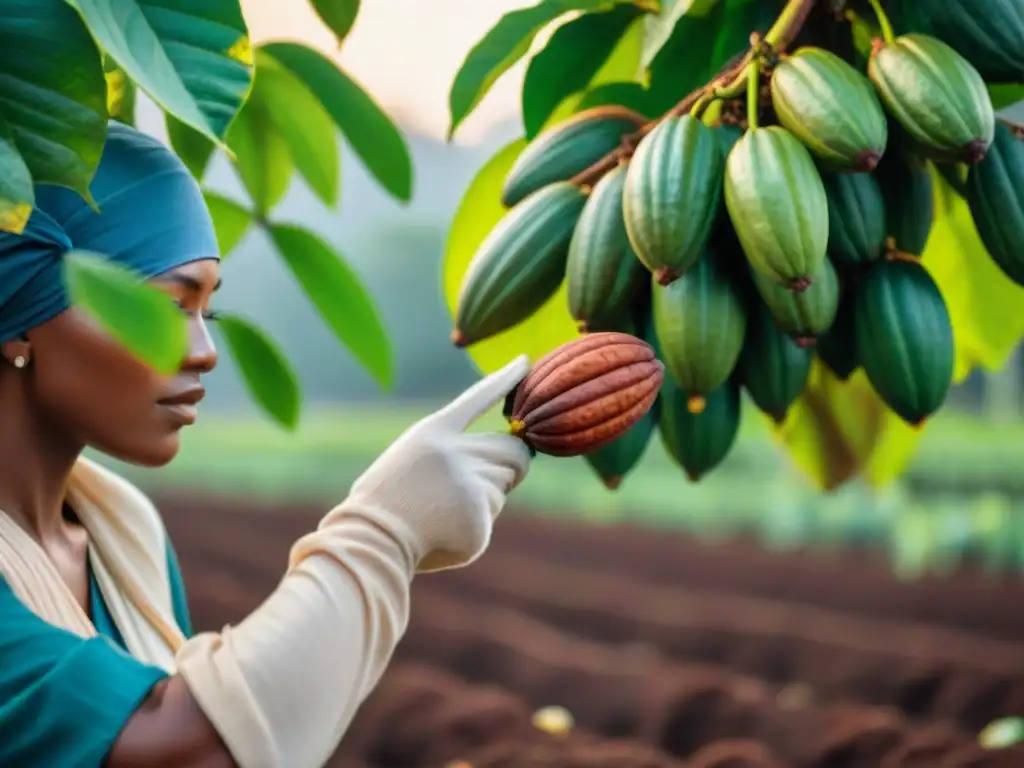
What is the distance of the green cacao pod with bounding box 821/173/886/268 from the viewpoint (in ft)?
2.54

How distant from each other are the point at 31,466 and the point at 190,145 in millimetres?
271

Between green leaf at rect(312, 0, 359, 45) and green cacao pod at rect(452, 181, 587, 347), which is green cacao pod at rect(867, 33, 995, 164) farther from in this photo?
green leaf at rect(312, 0, 359, 45)

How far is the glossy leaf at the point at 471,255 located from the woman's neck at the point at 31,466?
0.92ft

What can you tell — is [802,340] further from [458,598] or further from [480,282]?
[458,598]

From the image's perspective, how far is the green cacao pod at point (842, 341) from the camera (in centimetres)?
83

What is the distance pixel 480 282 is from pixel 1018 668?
1638 mm

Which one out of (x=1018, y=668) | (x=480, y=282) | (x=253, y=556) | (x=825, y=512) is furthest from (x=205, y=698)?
(x=825, y=512)

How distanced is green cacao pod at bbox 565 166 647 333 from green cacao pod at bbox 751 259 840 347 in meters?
0.08

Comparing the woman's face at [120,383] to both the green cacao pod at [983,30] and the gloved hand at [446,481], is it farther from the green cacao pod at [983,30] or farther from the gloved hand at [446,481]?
the green cacao pod at [983,30]

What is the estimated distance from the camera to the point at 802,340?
76 centimetres

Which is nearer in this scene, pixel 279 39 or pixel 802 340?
pixel 802 340

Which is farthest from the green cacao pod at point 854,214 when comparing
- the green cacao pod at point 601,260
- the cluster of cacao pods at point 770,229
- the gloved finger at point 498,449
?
the gloved finger at point 498,449

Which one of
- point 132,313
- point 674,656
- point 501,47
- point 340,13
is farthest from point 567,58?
point 674,656

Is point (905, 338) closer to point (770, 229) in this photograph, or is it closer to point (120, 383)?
point (770, 229)
